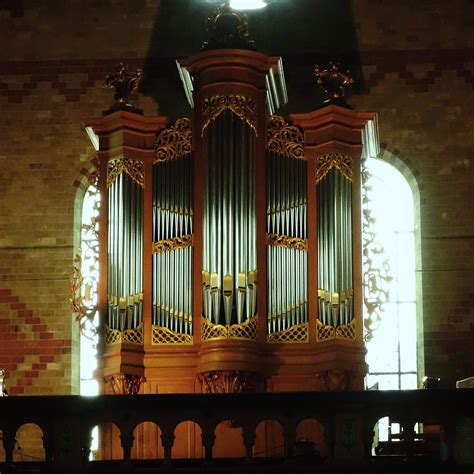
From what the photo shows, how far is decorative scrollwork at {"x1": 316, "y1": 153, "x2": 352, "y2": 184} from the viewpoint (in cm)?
2070

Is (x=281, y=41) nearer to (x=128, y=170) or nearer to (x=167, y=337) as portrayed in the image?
(x=128, y=170)

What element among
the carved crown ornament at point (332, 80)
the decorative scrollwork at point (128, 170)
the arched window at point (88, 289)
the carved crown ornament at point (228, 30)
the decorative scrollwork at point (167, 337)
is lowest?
the decorative scrollwork at point (167, 337)

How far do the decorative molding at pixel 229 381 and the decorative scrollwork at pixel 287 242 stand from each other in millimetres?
1635

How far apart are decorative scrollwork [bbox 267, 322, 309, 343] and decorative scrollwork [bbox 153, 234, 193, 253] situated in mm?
1510

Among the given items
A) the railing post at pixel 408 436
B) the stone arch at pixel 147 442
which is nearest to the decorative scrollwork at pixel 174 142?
the stone arch at pixel 147 442

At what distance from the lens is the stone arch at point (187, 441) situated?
64.3ft

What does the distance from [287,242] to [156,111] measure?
4269mm


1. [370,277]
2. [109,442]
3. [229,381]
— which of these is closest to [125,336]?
[109,442]

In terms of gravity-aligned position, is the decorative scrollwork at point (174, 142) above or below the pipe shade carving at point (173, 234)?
above

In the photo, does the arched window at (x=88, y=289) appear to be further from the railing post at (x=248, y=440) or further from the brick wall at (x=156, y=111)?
the railing post at (x=248, y=440)

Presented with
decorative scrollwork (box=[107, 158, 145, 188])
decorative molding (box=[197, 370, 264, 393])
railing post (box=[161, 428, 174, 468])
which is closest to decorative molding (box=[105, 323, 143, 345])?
decorative molding (box=[197, 370, 264, 393])

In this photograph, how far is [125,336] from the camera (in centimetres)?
2000

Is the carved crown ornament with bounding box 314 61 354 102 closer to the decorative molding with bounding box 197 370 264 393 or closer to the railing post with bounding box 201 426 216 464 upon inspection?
the decorative molding with bounding box 197 370 264 393

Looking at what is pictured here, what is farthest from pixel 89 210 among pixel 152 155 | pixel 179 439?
pixel 179 439
